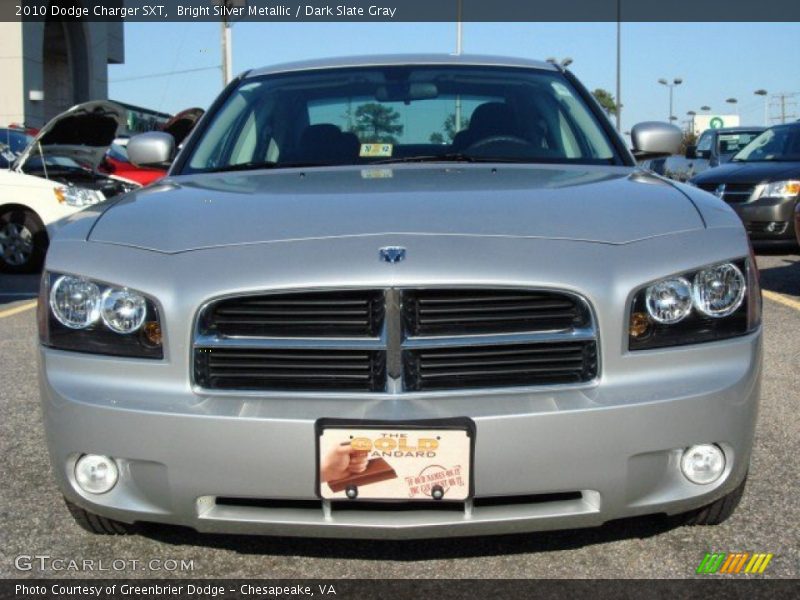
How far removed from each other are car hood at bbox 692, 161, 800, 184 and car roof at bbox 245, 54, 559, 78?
7516mm

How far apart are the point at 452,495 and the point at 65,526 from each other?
4.55 feet

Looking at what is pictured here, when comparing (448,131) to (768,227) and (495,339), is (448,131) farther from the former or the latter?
(768,227)

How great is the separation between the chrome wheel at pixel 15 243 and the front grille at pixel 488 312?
9.16 meters

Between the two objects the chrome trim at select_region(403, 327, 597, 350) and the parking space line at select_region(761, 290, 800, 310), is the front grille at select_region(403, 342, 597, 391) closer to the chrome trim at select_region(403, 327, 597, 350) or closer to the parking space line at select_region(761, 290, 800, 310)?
the chrome trim at select_region(403, 327, 597, 350)

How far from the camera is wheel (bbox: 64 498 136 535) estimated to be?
305 centimetres

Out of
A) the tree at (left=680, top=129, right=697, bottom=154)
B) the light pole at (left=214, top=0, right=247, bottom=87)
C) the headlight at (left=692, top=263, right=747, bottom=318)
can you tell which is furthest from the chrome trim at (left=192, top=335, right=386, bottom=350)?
the light pole at (left=214, top=0, right=247, bottom=87)

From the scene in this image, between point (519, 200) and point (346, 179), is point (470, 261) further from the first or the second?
point (346, 179)

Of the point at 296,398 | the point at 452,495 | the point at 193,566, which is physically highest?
the point at 296,398

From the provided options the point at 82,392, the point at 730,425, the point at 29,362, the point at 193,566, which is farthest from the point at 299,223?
the point at 29,362

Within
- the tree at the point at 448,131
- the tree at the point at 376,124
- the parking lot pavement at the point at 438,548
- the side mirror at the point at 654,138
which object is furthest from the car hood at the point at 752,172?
the parking lot pavement at the point at 438,548

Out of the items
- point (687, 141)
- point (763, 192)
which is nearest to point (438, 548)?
point (763, 192)

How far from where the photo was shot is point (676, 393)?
2652 mm

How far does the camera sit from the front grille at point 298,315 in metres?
2.69

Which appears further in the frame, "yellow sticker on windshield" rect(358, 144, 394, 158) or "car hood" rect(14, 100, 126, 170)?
"car hood" rect(14, 100, 126, 170)
